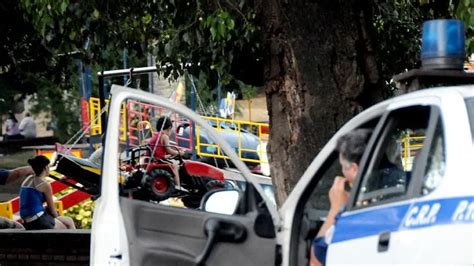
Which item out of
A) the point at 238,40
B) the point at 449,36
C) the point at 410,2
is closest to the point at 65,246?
the point at 238,40

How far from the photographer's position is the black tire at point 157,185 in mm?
6098

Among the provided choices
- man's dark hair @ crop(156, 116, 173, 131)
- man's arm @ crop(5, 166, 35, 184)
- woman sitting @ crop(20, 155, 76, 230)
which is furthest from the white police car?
man's arm @ crop(5, 166, 35, 184)

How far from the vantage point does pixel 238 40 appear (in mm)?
8078

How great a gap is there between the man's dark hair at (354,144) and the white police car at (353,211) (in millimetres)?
52

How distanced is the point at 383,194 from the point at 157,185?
8.06 feet

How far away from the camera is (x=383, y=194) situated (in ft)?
14.2

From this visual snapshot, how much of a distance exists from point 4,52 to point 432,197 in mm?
7640

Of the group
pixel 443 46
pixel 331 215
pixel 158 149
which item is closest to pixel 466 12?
pixel 443 46

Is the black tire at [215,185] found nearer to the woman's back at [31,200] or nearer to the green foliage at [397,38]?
the green foliage at [397,38]

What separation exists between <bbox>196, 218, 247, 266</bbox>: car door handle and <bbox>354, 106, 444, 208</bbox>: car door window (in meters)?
0.97

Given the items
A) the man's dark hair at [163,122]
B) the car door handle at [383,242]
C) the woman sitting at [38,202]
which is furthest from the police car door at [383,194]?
the woman sitting at [38,202]

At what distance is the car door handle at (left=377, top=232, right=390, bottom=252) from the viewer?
4027 millimetres

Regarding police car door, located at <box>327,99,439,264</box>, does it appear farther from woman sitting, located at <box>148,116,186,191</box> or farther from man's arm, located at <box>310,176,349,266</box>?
woman sitting, located at <box>148,116,186,191</box>

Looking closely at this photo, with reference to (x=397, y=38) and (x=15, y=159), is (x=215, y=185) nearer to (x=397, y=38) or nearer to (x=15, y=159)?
(x=397, y=38)
